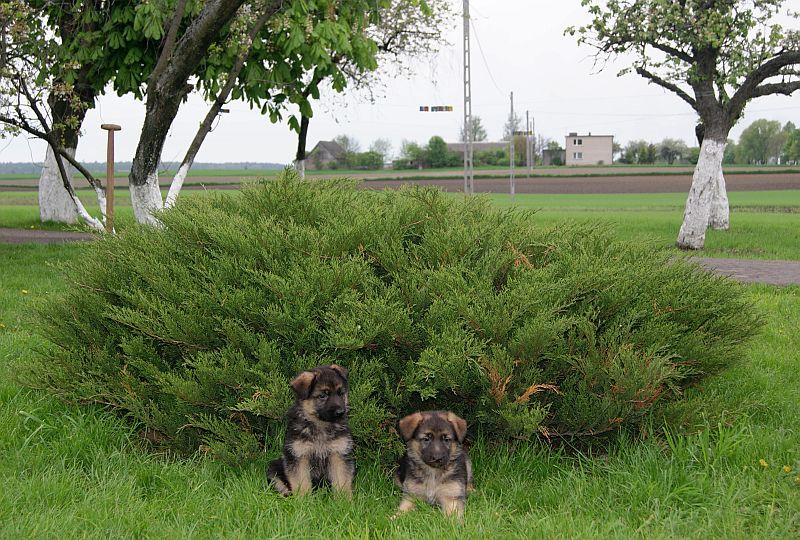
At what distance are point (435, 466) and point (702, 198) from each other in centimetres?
1929

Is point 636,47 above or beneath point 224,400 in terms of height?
above

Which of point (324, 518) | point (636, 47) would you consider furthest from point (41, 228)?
point (324, 518)

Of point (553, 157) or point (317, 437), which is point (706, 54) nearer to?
point (317, 437)

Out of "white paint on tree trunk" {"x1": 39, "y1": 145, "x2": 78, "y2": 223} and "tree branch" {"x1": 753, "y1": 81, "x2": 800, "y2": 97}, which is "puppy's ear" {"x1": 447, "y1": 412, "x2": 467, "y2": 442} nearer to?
"tree branch" {"x1": 753, "y1": 81, "x2": 800, "y2": 97}

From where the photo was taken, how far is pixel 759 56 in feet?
70.7

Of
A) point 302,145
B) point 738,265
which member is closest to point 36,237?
point 302,145

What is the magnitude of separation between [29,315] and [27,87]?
11023 millimetres

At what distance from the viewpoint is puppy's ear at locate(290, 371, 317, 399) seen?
4777 mm

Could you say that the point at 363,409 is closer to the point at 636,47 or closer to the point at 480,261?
the point at 480,261

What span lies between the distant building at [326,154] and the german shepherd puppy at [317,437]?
79.6m

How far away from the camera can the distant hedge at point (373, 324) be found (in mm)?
5379

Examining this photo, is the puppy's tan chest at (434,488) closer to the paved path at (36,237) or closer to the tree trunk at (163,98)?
the tree trunk at (163,98)

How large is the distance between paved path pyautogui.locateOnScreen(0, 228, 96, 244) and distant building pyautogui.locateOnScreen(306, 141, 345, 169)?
60.7m

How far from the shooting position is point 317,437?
192 inches
